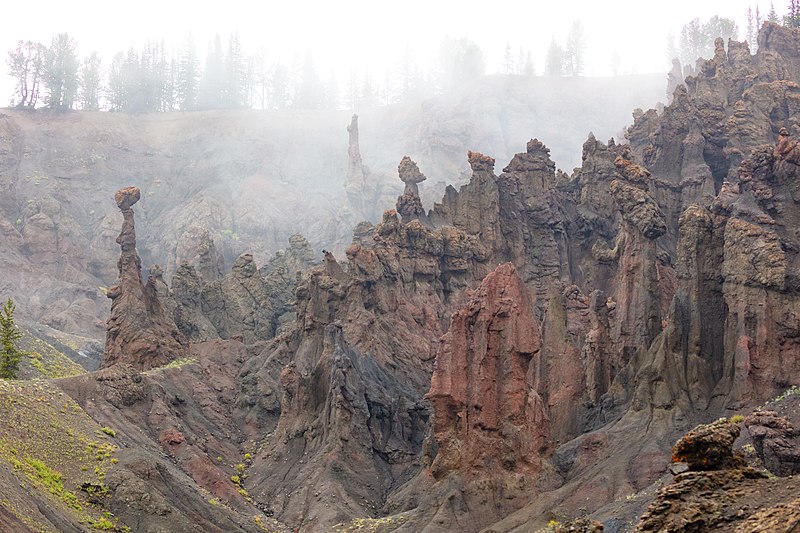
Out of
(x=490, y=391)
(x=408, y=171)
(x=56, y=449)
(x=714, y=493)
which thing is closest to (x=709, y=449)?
Result: (x=714, y=493)

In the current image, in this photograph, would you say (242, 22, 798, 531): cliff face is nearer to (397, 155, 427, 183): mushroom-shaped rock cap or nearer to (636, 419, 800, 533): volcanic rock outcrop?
(397, 155, 427, 183): mushroom-shaped rock cap

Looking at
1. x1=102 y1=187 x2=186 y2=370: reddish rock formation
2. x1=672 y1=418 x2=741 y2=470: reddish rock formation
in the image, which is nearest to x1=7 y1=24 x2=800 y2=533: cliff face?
x1=102 y1=187 x2=186 y2=370: reddish rock formation

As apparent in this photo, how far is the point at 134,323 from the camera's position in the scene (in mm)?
118625

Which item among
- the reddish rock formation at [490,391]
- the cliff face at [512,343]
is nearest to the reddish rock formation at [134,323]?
the cliff face at [512,343]

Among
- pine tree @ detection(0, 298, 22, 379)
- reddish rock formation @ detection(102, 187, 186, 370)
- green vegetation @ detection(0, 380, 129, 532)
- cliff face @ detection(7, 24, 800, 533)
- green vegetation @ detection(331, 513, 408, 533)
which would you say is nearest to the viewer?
green vegetation @ detection(0, 380, 129, 532)

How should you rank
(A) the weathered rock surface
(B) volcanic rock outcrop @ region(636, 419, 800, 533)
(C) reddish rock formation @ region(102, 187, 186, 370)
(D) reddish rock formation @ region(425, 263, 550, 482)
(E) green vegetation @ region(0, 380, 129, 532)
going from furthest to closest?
(C) reddish rock formation @ region(102, 187, 186, 370), (D) reddish rock formation @ region(425, 263, 550, 482), (E) green vegetation @ region(0, 380, 129, 532), (A) the weathered rock surface, (B) volcanic rock outcrop @ region(636, 419, 800, 533)

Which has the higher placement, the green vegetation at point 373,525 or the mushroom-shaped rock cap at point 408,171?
the mushroom-shaped rock cap at point 408,171

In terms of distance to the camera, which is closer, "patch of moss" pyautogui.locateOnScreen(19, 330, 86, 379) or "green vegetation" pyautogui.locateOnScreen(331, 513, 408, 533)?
"green vegetation" pyautogui.locateOnScreen(331, 513, 408, 533)

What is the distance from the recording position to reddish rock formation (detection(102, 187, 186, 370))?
117812 millimetres

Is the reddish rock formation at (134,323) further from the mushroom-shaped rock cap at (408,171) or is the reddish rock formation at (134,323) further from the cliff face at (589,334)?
the mushroom-shaped rock cap at (408,171)

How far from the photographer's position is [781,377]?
86.9 metres

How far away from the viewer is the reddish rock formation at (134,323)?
118 meters

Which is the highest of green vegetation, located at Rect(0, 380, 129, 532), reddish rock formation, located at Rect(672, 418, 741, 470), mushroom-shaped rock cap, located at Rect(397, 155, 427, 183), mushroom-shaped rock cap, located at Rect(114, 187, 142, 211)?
mushroom-shaped rock cap, located at Rect(397, 155, 427, 183)

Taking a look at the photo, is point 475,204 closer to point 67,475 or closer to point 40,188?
point 67,475
